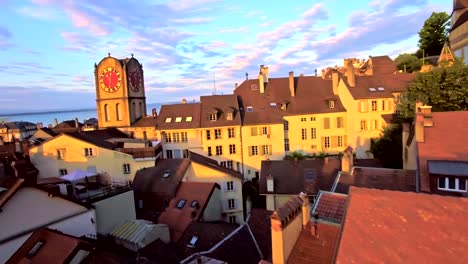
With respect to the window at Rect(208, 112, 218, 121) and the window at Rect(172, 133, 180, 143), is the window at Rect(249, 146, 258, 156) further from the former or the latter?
the window at Rect(172, 133, 180, 143)

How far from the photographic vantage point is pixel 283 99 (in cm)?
4959

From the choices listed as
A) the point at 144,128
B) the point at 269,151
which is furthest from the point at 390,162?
the point at 144,128

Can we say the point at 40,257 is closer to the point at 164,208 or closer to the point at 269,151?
the point at 164,208

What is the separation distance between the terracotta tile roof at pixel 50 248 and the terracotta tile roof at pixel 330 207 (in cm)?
1110

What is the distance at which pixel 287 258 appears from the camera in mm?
9523

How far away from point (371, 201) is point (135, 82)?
170 ft

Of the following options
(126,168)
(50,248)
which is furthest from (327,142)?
(50,248)

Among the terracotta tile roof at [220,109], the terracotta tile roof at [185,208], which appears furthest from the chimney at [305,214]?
the terracotta tile roof at [220,109]

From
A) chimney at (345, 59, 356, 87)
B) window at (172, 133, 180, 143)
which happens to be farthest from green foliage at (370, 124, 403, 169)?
window at (172, 133, 180, 143)

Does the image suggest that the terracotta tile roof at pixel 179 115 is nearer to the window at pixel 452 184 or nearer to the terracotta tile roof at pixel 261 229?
the terracotta tile roof at pixel 261 229

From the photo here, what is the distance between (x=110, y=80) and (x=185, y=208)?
33337mm

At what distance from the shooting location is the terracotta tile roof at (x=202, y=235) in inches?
814

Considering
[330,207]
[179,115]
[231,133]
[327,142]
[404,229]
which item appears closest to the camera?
[404,229]

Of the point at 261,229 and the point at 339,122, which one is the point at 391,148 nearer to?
the point at 339,122
